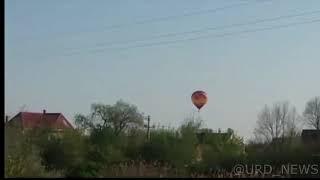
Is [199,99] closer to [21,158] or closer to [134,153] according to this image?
[134,153]

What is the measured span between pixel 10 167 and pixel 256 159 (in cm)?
1061

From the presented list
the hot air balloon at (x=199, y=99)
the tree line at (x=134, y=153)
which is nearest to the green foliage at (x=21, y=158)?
the tree line at (x=134, y=153)

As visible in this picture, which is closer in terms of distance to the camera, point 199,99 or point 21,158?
point 21,158

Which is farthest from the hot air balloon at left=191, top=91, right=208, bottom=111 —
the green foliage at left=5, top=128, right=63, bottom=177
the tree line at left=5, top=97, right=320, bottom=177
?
the green foliage at left=5, top=128, right=63, bottom=177

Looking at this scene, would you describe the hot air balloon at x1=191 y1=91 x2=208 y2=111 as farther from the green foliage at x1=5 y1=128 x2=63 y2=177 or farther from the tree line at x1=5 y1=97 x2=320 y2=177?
the green foliage at x1=5 y1=128 x2=63 y2=177

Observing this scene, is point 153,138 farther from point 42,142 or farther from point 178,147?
point 42,142

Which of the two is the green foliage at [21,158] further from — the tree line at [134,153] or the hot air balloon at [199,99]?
the hot air balloon at [199,99]

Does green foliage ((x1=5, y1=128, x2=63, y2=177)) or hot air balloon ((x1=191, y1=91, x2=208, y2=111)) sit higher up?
hot air balloon ((x1=191, y1=91, x2=208, y2=111))

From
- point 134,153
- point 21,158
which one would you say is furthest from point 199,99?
point 21,158

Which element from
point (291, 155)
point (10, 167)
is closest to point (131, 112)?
point (291, 155)

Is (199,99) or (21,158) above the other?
(199,99)

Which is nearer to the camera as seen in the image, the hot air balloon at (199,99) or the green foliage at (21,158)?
the green foliage at (21,158)

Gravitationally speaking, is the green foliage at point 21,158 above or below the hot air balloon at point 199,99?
below

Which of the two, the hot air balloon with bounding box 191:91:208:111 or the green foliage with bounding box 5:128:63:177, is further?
the hot air balloon with bounding box 191:91:208:111
